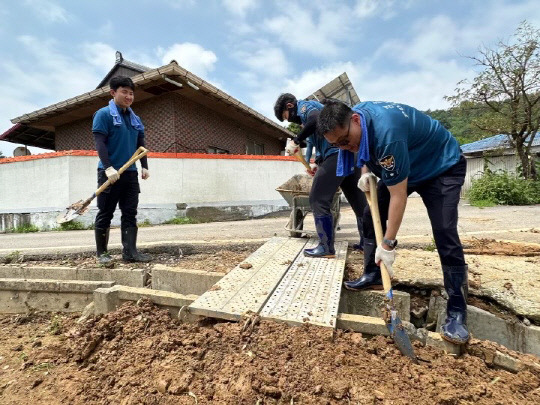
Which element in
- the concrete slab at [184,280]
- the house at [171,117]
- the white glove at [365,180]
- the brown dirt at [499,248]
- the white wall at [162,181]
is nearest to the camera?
the white glove at [365,180]

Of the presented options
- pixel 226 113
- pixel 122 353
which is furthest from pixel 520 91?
pixel 122 353

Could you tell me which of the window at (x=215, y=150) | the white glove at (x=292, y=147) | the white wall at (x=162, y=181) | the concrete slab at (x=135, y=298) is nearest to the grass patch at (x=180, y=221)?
the white wall at (x=162, y=181)

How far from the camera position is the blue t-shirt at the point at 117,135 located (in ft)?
11.2

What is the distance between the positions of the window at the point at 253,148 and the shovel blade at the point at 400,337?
45.6 ft

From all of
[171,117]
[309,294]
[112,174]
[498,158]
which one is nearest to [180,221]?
[171,117]

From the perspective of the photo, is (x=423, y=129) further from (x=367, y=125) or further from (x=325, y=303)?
(x=325, y=303)

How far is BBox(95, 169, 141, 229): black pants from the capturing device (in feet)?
11.6

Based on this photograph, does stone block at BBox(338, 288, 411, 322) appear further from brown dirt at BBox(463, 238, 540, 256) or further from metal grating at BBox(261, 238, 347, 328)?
brown dirt at BBox(463, 238, 540, 256)

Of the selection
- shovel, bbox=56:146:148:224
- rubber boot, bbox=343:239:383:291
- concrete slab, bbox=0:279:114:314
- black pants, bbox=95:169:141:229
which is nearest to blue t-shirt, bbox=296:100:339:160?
rubber boot, bbox=343:239:383:291

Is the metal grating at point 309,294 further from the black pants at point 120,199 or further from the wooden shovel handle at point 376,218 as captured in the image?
the black pants at point 120,199

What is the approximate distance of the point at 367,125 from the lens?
6.56 feet

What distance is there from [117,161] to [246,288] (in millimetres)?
2239

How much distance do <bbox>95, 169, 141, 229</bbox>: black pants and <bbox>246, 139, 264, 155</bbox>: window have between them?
11.9 m

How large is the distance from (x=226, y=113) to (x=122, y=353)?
40.7ft
